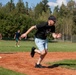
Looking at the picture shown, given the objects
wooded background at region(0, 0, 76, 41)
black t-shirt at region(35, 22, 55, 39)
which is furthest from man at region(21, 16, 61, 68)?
wooded background at region(0, 0, 76, 41)

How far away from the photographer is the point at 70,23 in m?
81.4

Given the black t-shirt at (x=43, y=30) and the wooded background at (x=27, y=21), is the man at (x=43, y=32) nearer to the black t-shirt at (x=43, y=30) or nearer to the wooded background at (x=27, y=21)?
the black t-shirt at (x=43, y=30)

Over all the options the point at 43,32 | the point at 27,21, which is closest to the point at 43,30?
the point at 43,32

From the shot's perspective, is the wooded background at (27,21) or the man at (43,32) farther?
the wooded background at (27,21)

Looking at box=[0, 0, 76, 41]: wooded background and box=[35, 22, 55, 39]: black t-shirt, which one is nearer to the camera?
box=[35, 22, 55, 39]: black t-shirt

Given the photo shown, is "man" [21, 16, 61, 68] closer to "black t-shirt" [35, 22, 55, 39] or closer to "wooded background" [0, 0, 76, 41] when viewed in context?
"black t-shirt" [35, 22, 55, 39]

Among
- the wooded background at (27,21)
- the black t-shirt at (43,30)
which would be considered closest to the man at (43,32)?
the black t-shirt at (43,30)

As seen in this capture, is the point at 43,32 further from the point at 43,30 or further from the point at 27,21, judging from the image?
the point at 27,21

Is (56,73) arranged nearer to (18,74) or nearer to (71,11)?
(18,74)

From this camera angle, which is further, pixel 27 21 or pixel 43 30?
pixel 27 21

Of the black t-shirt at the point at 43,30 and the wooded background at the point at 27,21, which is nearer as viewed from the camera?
the black t-shirt at the point at 43,30

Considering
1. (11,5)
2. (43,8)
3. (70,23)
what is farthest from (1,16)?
(43,8)

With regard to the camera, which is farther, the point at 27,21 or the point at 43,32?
the point at 27,21

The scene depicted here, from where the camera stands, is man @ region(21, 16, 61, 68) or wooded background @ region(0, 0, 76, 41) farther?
wooded background @ region(0, 0, 76, 41)
